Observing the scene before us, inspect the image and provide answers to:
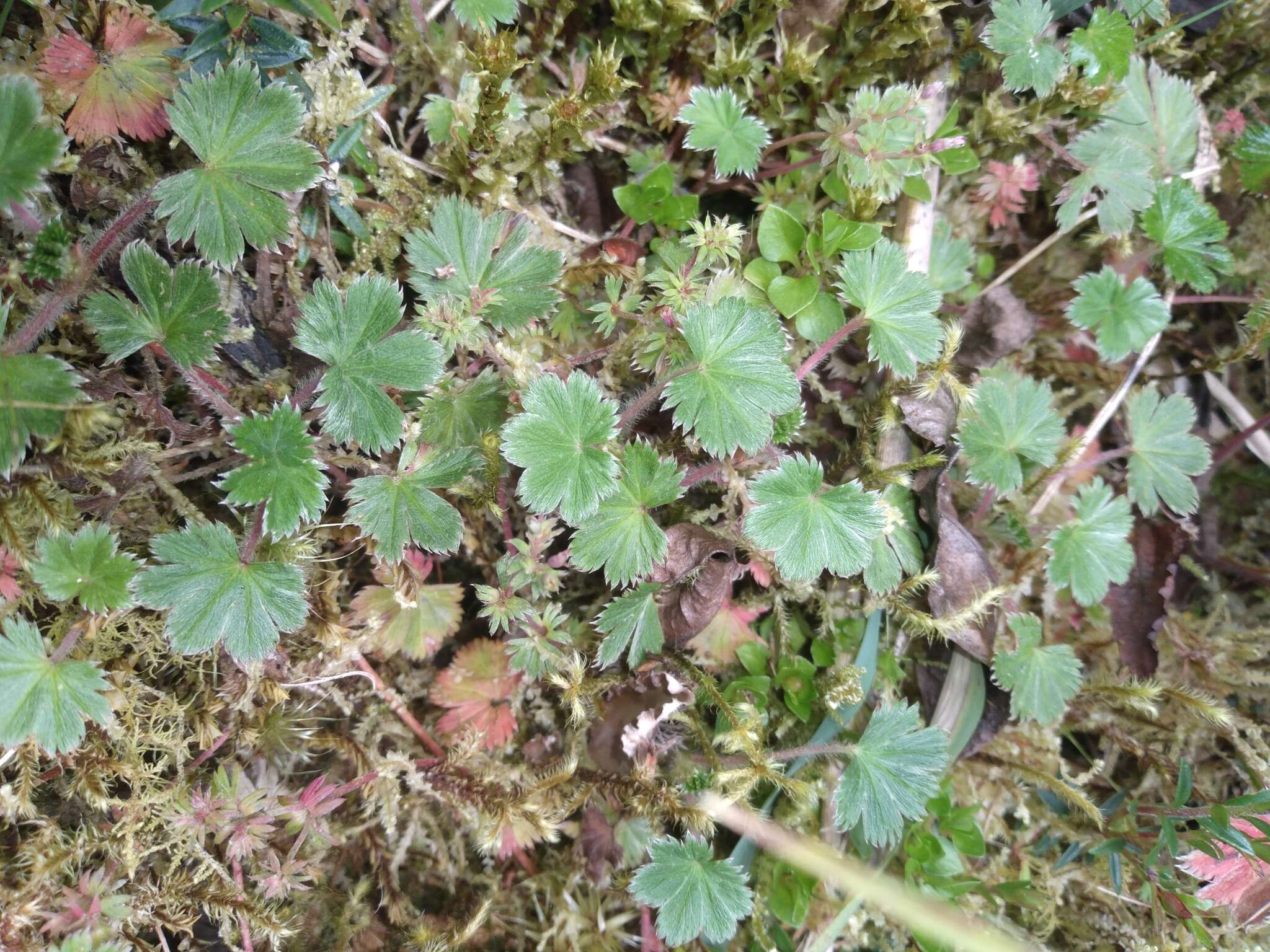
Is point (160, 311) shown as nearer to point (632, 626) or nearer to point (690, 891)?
point (632, 626)

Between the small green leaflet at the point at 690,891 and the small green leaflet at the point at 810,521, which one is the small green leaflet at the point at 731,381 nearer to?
the small green leaflet at the point at 810,521

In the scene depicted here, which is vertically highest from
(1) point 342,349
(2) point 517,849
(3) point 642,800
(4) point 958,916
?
(1) point 342,349

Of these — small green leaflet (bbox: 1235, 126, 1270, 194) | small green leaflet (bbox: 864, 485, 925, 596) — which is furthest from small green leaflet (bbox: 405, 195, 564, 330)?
small green leaflet (bbox: 1235, 126, 1270, 194)

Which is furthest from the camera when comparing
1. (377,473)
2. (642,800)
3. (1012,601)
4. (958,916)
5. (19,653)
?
(1012,601)

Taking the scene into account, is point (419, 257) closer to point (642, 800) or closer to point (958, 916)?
point (642, 800)

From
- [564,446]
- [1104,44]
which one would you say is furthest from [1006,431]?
[564,446]

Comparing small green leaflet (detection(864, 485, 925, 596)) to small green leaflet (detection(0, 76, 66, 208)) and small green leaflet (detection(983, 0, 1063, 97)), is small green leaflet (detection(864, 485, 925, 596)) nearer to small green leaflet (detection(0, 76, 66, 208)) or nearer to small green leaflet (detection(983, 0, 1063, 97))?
small green leaflet (detection(983, 0, 1063, 97))

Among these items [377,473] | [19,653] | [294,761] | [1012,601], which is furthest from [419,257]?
[1012,601]
